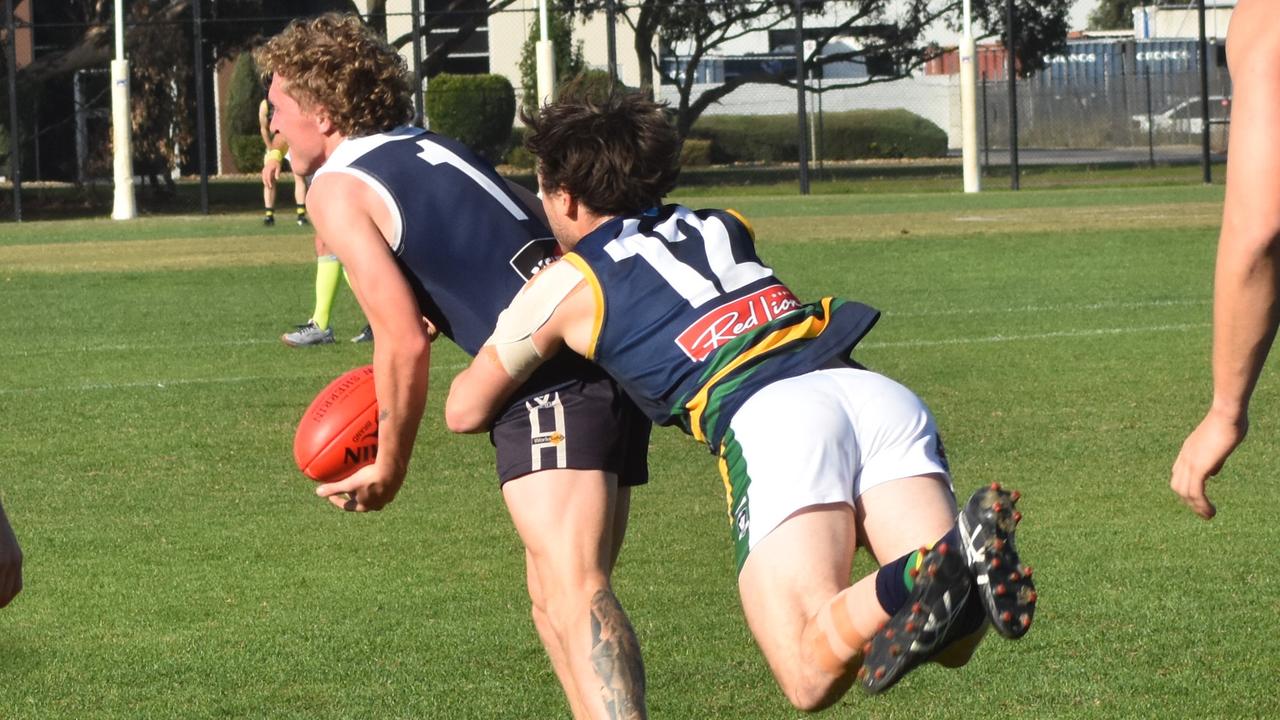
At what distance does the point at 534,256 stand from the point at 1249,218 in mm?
1962

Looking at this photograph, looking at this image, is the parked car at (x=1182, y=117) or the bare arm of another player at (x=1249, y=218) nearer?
the bare arm of another player at (x=1249, y=218)

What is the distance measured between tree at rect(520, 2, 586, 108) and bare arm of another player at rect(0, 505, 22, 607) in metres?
35.6

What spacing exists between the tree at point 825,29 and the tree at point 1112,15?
171ft

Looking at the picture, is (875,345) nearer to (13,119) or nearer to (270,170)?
(270,170)

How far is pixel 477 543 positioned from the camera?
7.15 meters

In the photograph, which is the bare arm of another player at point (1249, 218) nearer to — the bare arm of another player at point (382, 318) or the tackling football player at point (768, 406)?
the tackling football player at point (768, 406)

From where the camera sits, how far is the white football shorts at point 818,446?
12.8 feet

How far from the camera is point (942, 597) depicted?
137 inches

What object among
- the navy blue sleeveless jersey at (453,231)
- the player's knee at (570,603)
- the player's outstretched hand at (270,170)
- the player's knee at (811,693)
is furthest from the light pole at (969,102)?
the player's knee at (811,693)

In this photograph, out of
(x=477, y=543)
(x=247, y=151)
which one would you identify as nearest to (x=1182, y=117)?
(x=247, y=151)

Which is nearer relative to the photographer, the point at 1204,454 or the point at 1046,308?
the point at 1204,454

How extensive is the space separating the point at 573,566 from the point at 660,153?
1007 millimetres

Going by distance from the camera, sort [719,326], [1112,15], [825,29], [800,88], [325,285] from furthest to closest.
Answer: [1112,15] < [825,29] < [800,88] < [325,285] < [719,326]

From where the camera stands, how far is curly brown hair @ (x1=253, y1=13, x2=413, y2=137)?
15.1ft
